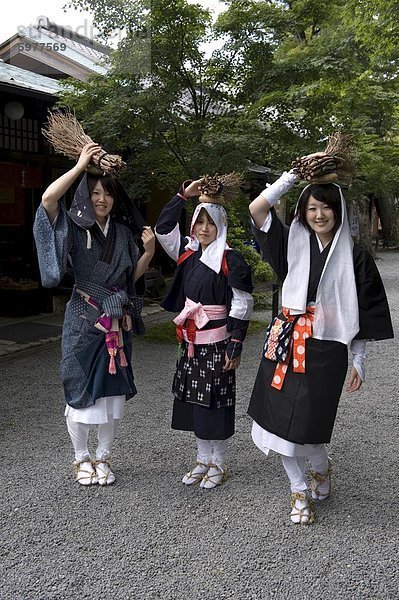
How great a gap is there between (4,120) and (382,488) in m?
7.08

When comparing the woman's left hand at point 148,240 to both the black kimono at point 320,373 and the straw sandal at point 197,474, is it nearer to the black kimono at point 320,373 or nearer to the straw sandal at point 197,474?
the black kimono at point 320,373

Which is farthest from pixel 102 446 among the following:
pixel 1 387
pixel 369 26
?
pixel 369 26

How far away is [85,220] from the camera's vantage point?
3.42 metres

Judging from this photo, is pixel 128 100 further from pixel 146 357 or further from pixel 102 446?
pixel 102 446

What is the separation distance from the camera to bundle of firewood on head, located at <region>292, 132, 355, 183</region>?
3104 millimetres

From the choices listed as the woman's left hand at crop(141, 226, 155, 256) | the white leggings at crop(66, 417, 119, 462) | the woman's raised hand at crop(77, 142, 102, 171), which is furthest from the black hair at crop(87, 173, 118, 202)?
the white leggings at crop(66, 417, 119, 462)

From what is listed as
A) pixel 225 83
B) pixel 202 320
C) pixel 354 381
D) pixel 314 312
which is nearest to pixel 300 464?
pixel 354 381

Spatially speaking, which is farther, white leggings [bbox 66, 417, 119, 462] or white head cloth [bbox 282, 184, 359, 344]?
white leggings [bbox 66, 417, 119, 462]

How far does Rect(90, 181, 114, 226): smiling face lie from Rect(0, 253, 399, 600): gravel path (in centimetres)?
171

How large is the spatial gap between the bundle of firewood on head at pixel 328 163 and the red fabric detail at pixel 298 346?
709 mm

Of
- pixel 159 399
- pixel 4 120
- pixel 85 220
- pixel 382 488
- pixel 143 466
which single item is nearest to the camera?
pixel 85 220

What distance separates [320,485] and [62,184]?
233 centimetres

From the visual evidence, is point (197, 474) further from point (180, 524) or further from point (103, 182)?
point (103, 182)

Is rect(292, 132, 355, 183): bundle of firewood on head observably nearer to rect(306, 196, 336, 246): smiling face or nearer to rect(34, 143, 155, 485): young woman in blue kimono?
rect(306, 196, 336, 246): smiling face
